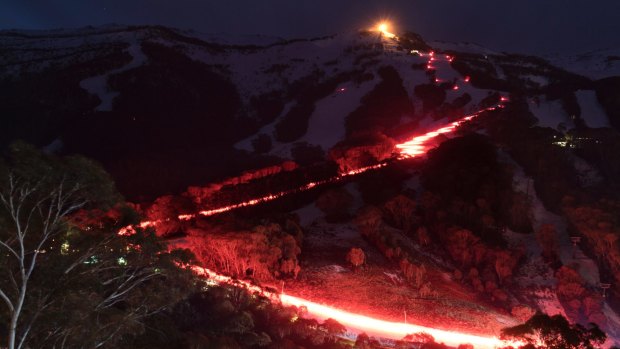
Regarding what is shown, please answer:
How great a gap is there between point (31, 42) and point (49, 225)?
82.2 meters

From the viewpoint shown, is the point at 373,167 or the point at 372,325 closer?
the point at 372,325

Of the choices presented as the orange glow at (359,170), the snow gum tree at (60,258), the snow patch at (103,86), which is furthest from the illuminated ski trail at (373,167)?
the snow patch at (103,86)

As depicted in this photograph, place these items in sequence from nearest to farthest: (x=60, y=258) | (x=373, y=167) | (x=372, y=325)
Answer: (x=60, y=258)
(x=372, y=325)
(x=373, y=167)

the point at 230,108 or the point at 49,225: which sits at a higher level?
the point at 230,108

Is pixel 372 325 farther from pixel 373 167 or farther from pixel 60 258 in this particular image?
pixel 373 167

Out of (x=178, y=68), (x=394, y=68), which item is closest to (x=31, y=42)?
(x=178, y=68)

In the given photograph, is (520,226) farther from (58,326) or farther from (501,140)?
(58,326)

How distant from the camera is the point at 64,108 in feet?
158

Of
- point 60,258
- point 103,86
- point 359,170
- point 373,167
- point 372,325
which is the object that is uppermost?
point 103,86

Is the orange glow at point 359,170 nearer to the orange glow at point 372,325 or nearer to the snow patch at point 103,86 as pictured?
the orange glow at point 372,325

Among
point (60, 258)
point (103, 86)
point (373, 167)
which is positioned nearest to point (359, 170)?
point (373, 167)

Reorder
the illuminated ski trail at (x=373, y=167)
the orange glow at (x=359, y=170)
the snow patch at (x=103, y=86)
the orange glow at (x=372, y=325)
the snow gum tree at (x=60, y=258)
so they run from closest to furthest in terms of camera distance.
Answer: the snow gum tree at (x=60, y=258) → the orange glow at (x=372, y=325) → the orange glow at (x=359, y=170) → the illuminated ski trail at (x=373, y=167) → the snow patch at (x=103, y=86)

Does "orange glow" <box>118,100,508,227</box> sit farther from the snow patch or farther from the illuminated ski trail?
the snow patch

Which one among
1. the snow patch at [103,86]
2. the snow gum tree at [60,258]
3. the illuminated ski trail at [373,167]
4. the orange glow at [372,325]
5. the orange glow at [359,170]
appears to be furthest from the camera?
the snow patch at [103,86]
